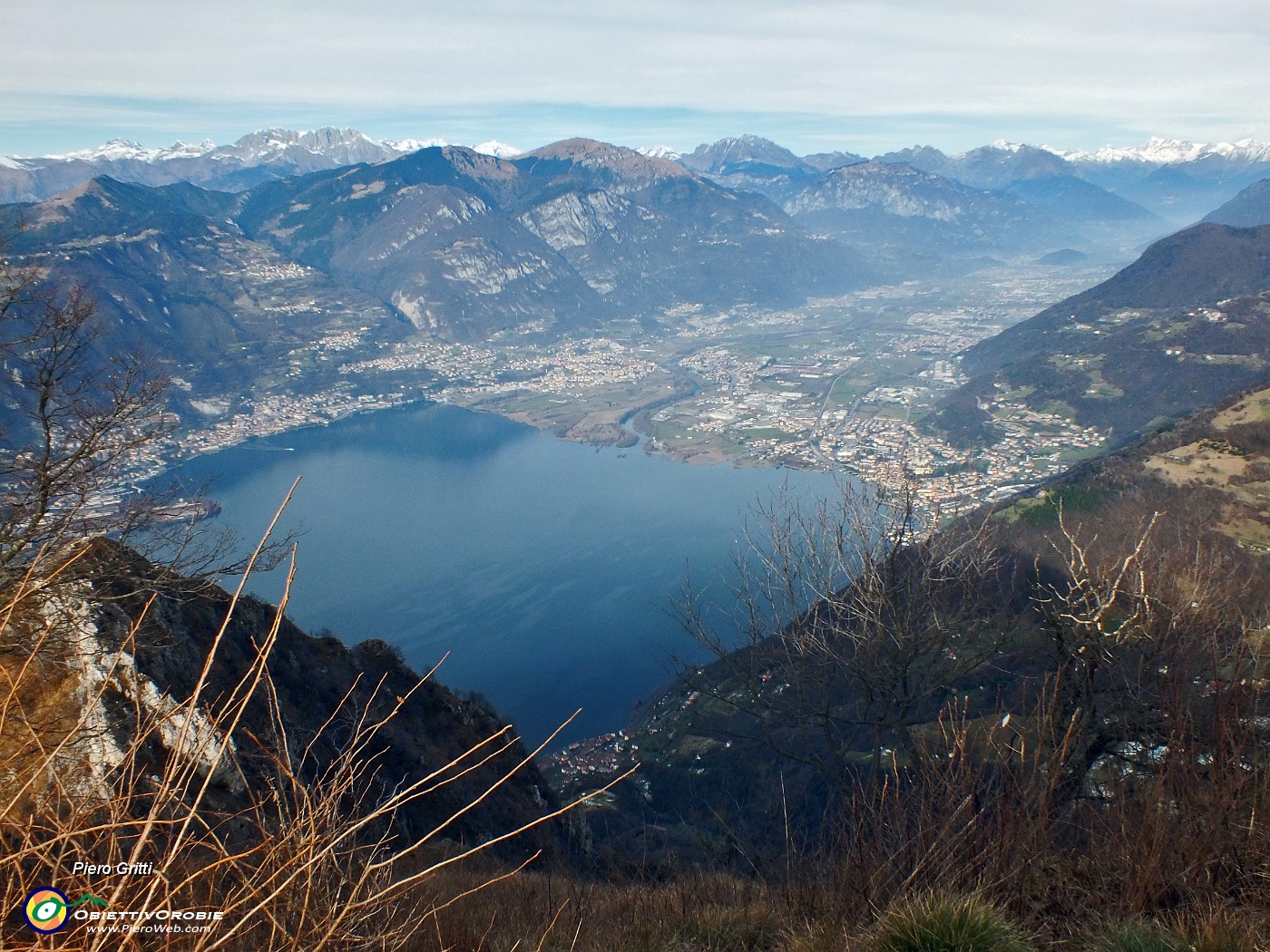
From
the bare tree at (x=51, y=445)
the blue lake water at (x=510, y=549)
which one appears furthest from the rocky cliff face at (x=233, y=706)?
the blue lake water at (x=510, y=549)

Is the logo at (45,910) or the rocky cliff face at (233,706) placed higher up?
the logo at (45,910)

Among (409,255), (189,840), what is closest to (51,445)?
(189,840)

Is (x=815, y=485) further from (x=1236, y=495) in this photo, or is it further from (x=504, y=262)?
(x=504, y=262)

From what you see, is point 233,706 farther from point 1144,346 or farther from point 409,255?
point 409,255

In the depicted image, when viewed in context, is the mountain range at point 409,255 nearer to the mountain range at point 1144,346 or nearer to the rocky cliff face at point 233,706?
the mountain range at point 1144,346

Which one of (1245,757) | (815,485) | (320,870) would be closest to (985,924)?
(320,870)

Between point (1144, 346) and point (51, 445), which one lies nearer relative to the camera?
point (51, 445)
